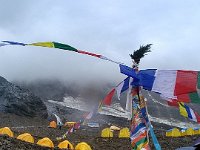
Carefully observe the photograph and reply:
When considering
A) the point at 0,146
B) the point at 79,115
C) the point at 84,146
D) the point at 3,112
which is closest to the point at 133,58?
the point at 0,146

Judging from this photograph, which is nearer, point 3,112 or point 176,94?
point 176,94

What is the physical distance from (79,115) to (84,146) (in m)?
47.8

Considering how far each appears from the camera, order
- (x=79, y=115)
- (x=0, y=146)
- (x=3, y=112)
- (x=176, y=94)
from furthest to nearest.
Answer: (x=79, y=115) → (x=3, y=112) → (x=0, y=146) → (x=176, y=94)

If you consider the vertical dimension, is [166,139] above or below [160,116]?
below

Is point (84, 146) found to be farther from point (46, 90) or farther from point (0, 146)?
point (46, 90)

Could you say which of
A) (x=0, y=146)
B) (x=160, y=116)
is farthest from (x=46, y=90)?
(x=0, y=146)

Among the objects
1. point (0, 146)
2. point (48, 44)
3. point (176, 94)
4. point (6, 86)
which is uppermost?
point (6, 86)

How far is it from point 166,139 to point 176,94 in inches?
750

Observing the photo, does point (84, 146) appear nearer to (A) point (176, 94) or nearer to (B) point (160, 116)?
(A) point (176, 94)

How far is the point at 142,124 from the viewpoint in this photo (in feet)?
50.4

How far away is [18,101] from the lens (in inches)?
2205

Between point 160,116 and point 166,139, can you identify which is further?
point 160,116

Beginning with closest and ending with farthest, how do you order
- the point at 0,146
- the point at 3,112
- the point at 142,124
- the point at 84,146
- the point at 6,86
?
the point at 142,124
the point at 0,146
the point at 84,146
the point at 3,112
the point at 6,86

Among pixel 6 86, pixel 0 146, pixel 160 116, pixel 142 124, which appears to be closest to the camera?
pixel 142 124
